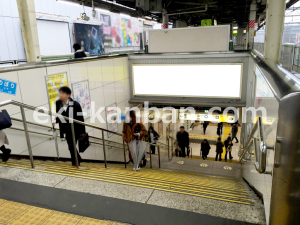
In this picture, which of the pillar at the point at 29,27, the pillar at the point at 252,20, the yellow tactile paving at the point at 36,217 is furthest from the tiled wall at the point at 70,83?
the pillar at the point at 252,20

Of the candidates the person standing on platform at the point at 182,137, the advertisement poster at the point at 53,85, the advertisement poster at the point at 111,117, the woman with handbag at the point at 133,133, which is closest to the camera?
the woman with handbag at the point at 133,133

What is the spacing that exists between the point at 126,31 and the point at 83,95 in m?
14.2

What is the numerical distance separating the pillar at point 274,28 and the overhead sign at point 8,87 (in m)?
4.44

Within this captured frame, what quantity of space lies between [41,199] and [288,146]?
2.13 meters

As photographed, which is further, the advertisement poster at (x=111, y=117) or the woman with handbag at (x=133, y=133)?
the advertisement poster at (x=111, y=117)

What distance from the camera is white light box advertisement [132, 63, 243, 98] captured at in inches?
295

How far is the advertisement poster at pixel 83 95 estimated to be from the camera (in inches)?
223

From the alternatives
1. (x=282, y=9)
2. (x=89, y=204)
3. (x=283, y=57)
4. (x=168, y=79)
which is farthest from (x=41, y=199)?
(x=283, y=57)

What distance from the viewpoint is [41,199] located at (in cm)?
227

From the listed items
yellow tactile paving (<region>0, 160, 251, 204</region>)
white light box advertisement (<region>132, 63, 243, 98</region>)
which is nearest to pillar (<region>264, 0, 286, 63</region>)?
yellow tactile paving (<region>0, 160, 251, 204</region>)

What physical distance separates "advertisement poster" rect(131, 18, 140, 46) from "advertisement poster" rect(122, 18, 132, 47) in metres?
0.58

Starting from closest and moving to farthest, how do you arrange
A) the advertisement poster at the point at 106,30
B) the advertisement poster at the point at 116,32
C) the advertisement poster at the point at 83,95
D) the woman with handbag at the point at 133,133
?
the woman with handbag at the point at 133,133 → the advertisement poster at the point at 83,95 → the advertisement poster at the point at 106,30 → the advertisement poster at the point at 116,32

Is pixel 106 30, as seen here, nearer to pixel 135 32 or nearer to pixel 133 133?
pixel 135 32

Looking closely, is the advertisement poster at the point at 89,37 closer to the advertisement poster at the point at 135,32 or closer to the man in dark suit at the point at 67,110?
the advertisement poster at the point at 135,32
